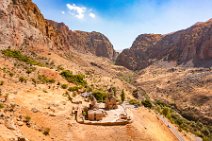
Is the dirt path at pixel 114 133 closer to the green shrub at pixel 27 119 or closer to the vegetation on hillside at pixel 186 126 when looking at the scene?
the green shrub at pixel 27 119

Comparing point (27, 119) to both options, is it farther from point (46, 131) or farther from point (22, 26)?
point (22, 26)

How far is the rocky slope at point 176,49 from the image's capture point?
120 metres

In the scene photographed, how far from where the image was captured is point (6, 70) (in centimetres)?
3506

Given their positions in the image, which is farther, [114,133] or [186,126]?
[186,126]

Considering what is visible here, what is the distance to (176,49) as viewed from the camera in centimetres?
13788

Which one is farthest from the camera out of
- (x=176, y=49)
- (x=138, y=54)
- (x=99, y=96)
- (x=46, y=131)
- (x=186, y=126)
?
(x=138, y=54)

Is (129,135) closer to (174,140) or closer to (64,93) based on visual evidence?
(174,140)

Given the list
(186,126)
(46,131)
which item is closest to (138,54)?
(186,126)

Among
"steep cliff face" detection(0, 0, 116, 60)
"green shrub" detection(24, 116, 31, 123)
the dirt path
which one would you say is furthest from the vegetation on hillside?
"steep cliff face" detection(0, 0, 116, 60)

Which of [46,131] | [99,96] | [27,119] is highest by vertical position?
[99,96]

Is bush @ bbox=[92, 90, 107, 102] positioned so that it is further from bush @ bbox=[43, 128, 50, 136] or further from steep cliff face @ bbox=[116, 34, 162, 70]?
steep cliff face @ bbox=[116, 34, 162, 70]

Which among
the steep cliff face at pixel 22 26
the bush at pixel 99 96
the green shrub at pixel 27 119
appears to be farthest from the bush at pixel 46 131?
the steep cliff face at pixel 22 26

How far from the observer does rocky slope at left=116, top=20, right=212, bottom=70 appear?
119506 millimetres

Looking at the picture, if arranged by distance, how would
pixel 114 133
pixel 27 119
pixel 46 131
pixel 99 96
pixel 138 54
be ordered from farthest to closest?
pixel 138 54, pixel 99 96, pixel 114 133, pixel 27 119, pixel 46 131
